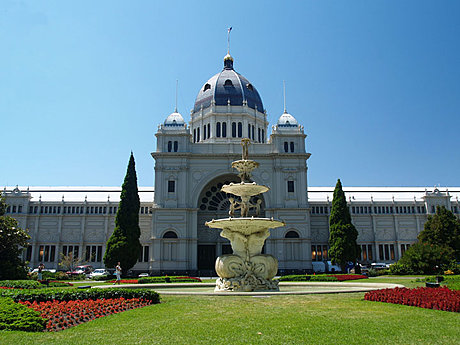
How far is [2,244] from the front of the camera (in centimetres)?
3073

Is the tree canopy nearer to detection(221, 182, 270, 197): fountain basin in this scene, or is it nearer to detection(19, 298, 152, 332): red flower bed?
detection(19, 298, 152, 332): red flower bed

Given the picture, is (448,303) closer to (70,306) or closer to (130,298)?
(130,298)

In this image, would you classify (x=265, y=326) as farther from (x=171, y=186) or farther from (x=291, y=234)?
(x=171, y=186)

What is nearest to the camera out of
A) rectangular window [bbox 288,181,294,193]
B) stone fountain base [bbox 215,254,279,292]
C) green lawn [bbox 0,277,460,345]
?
green lawn [bbox 0,277,460,345]

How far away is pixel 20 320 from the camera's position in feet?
33.4

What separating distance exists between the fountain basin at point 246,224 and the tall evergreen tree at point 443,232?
39.8 m

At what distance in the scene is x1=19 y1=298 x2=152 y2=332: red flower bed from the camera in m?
11.1

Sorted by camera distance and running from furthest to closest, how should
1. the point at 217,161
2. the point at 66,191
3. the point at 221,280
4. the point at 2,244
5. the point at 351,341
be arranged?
the point at 66,191, the point at 217,161, the point at 2,244, the point at 221,280, the point at 351,341

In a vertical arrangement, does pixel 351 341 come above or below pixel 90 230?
below

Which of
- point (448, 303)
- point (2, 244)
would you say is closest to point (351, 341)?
point (448, 303)

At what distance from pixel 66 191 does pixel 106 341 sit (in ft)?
223

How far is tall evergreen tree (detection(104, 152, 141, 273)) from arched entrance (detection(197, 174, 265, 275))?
10137 mm

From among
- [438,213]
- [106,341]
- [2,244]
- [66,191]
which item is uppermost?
[66,191]

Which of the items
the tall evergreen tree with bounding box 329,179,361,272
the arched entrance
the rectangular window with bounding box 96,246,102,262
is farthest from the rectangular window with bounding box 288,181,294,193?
the rectangular window with bounding box 96,246,102,262
